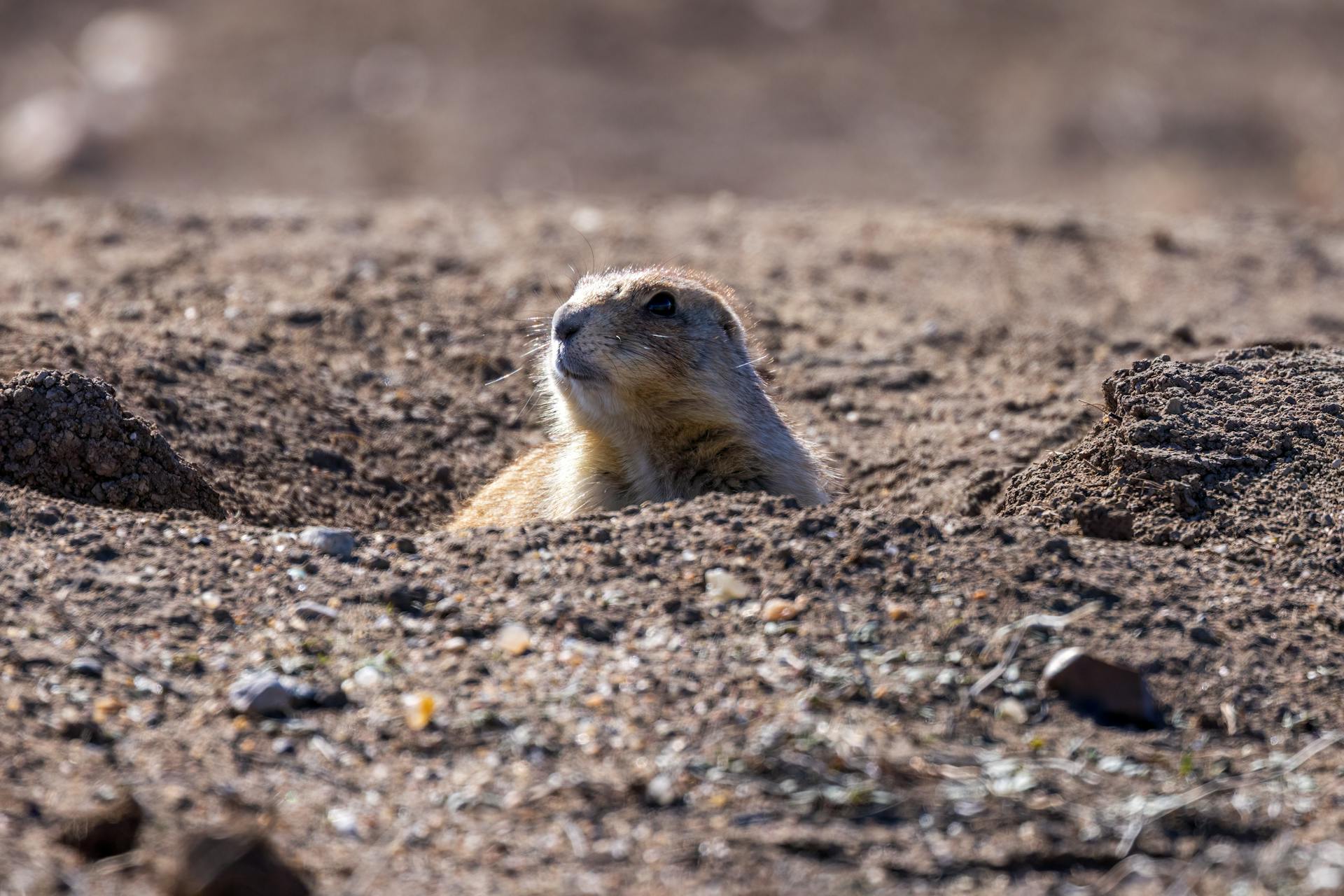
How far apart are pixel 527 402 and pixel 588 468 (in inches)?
70.8

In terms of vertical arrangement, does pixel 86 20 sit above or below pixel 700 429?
above

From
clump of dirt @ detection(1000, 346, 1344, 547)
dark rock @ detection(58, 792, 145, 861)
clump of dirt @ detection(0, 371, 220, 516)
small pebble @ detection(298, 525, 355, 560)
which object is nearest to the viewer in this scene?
dark rock @ detection(58, 792, 145, 861)

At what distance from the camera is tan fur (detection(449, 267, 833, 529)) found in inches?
232

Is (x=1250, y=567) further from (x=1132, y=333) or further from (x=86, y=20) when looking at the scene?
(x=86, y=20)

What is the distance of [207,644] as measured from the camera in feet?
12.8

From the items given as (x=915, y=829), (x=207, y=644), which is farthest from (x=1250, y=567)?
(x=207, y=644)

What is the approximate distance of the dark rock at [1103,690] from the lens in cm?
363

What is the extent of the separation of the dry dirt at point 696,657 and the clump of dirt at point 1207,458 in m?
0.02

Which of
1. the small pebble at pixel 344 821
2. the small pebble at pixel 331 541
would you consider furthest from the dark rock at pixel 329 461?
the small pebble at pixel 344 821

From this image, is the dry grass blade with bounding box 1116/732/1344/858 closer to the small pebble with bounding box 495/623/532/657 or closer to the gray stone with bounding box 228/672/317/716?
the small pebble with bounding box 495/623/532/657

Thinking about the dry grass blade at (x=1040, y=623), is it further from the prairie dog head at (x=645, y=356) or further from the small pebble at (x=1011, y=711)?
the prairie dog head at (x=645, y=356)

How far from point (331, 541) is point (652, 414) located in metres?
1.89

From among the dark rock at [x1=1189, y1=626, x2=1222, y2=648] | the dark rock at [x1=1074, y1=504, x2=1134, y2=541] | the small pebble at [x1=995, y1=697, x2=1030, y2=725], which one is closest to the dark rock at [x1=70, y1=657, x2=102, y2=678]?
Answer: the small pebble at [x1=995, y1=697, x2=1030, y2=725]

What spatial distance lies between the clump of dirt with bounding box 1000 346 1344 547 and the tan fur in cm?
107
